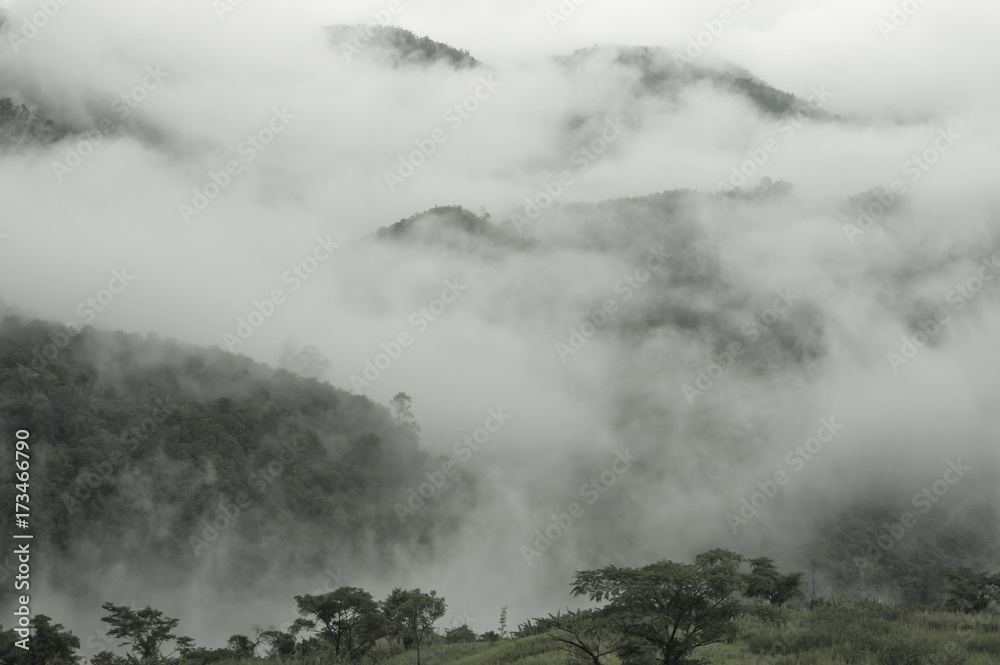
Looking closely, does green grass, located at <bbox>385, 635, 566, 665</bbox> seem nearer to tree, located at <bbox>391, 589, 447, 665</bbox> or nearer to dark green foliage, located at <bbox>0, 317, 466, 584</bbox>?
tree, located at <bbox>391, 589, 447, 665</bbox>

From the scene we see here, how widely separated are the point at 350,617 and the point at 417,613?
5.45m

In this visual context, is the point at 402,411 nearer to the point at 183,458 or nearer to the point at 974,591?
the point at 183,458

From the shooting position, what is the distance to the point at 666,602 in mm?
15648

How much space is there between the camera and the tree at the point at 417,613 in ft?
108

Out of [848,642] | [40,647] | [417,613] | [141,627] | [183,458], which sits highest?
[183,458]

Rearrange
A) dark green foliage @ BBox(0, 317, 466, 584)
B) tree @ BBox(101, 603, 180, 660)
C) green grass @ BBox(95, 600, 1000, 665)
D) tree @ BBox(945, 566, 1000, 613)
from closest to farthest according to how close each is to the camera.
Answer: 1. green grass @ BBox(95, 600, 1000, 665)
2. tree @ BBox(945, 566, 1000, 613)
3. tree @ BBox(101, 603, 180, 660)
4. dark green foliage @ BBox(0, 317, 466, 584)

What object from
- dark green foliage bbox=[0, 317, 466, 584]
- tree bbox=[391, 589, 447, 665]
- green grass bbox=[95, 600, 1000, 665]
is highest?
dark green foliage bbox=[0, 317, 466, 584]

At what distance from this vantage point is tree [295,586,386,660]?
1521 inches

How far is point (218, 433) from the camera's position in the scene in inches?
4316

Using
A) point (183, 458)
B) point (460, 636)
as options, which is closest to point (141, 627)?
point (460, 636)

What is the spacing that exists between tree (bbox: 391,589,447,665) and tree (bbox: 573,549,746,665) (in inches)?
752

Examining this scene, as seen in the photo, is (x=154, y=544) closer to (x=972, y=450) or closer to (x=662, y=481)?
(x=662, y=481)

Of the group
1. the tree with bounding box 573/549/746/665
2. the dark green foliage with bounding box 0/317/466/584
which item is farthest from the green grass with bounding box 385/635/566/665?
the dark green foliage with bounding box 0/317/466/584

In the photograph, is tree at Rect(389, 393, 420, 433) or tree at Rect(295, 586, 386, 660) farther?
tree at Rect(389, 393, 420, 433)
